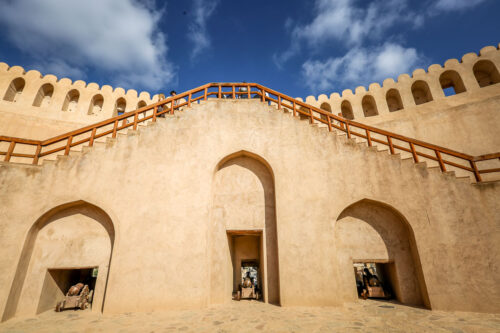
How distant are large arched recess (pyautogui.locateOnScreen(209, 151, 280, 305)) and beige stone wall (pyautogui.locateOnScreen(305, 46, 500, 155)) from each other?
9.48 metres

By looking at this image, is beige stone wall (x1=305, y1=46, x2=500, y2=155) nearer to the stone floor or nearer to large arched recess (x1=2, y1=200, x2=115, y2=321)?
the stone floor

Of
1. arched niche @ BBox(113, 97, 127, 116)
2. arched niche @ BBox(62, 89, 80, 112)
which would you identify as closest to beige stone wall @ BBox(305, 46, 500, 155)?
arched niche @ BBox(113, 97, 127, 116)

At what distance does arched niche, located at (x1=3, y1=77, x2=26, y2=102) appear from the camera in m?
13.9

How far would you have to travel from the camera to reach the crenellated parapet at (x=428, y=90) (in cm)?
1284

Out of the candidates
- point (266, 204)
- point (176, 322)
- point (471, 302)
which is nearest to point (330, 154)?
point (266, 204)

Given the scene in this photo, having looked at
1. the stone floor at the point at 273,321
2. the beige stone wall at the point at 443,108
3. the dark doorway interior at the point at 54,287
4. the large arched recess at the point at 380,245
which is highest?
the beige stone wall at the point at 443,108

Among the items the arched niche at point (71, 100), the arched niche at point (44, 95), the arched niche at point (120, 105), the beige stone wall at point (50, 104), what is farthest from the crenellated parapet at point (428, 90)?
the arched niche at point (44, 95)

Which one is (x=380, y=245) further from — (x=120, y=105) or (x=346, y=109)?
(x=120, y=105)

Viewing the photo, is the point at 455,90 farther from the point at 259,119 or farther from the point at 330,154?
the point at 259,119

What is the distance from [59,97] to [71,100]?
34.8 inches

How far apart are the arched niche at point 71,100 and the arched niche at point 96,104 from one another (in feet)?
3.14

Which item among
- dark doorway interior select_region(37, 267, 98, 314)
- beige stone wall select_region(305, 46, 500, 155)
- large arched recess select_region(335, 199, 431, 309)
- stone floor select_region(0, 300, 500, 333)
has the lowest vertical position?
stone floor select_region(0, 300, 500, 333)

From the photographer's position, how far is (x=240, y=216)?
25.2 ft

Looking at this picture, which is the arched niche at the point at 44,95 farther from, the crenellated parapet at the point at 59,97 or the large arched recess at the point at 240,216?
the large arched recess at the point at 240,216
